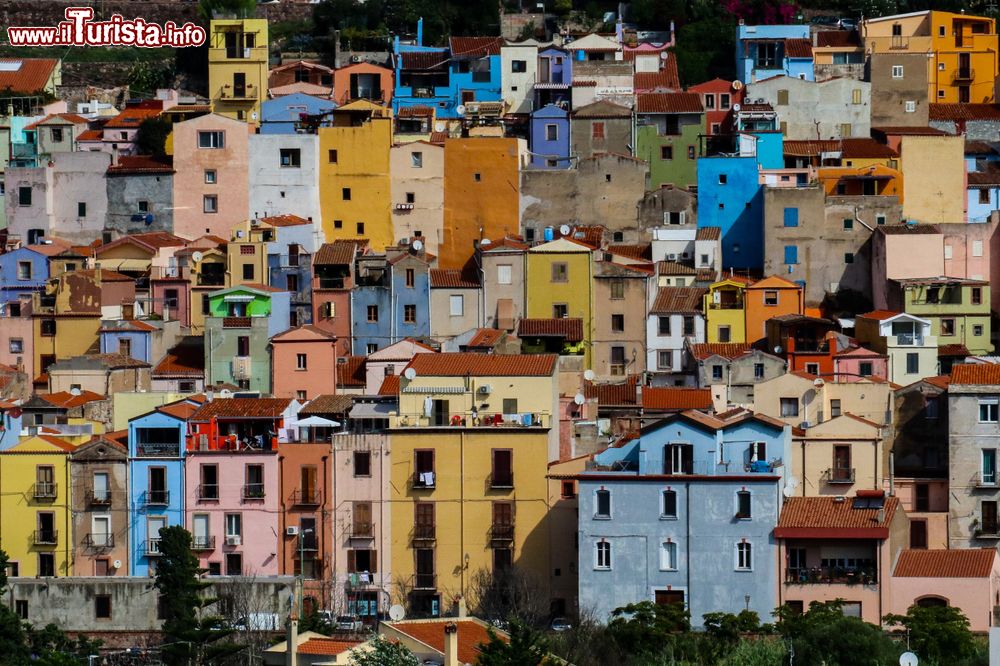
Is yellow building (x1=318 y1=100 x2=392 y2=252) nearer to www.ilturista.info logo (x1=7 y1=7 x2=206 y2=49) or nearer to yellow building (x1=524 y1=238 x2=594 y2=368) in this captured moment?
yellow building (x1=524 y1=238 x2=594 y2=368)

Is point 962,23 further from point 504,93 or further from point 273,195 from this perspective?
point 273,195

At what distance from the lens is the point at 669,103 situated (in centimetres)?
9331

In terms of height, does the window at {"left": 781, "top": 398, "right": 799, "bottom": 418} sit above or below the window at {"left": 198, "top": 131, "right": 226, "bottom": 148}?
below

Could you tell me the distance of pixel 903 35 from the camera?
102m

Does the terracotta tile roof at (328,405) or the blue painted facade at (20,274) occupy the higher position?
the blue painted facade at (20,274)

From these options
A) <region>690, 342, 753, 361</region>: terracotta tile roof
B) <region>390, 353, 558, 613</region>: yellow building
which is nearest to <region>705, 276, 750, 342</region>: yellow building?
<region>690, 342, 753, 361</region>: terracotta tile roof

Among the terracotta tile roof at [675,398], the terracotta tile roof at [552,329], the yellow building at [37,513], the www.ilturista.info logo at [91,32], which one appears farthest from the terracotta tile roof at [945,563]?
the www.ilturista.info logo at [91,32]

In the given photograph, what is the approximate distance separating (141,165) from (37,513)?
21805 millimetres

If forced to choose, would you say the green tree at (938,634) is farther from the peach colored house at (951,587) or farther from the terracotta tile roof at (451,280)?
the terracotta tile roof at (451,280)

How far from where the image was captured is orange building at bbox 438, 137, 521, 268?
89.4m

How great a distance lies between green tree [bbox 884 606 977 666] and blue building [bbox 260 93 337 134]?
114ft

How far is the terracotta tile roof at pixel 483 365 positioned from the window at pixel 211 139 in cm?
1830

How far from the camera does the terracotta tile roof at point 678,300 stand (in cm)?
8381

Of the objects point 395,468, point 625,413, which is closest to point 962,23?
point 625,413
